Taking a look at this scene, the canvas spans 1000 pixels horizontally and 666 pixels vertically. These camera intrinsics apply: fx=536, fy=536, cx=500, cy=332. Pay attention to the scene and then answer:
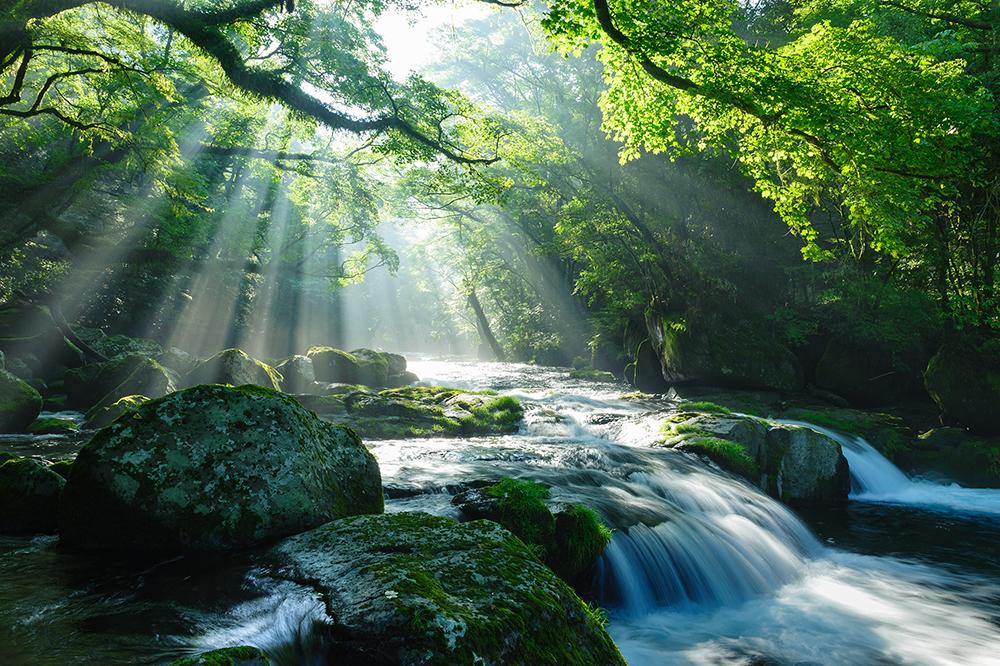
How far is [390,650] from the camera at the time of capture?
2488mm

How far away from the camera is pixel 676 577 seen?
6.18 meters

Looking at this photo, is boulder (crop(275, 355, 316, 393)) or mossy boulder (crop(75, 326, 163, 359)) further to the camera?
mossy boulder (crop(75, 326, 163, 359))

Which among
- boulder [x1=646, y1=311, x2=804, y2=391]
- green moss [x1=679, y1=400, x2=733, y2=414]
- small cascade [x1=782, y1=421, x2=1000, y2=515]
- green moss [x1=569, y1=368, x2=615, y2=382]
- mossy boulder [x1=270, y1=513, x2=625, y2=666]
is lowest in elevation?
small cascade [x1=782, y1=421, x2=1000, y2=515]

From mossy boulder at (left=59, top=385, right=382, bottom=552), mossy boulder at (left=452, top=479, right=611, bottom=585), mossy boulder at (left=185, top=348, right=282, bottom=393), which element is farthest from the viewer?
mossy boulder at (left=185, top=348, right=282, bottom=393)

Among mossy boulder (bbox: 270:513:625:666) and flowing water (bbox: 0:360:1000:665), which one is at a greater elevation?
mossy boulder (bbox: 270:513:625:666)

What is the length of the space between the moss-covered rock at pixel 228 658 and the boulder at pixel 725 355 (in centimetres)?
1807

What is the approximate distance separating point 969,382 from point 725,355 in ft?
21.5

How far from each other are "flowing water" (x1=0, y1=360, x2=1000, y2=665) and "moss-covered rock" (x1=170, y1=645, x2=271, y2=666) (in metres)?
0.58

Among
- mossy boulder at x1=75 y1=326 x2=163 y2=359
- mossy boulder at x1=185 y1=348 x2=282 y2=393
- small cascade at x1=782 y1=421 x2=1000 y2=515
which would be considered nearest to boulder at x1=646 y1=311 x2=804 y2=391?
small cascade at x1=782 y1=421 x2=1000 y2=515

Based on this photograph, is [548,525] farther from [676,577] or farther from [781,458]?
[781,458]

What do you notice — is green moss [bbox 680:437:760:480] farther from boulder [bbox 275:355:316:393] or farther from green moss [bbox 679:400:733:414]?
boulder [bbox 275:355:316:393]

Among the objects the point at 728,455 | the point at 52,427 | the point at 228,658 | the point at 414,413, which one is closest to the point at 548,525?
the point at 228,658

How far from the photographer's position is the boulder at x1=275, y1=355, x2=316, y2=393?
1680 cm

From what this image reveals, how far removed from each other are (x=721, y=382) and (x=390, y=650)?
1782 centimetres
